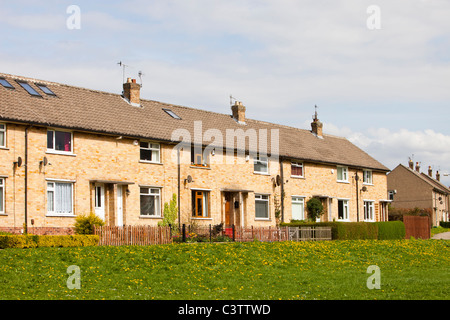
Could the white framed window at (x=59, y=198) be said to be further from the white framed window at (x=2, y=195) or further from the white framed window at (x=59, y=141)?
the white framed window at (x=2, y=195)

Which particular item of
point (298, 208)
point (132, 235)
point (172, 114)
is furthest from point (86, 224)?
point (298, 208)

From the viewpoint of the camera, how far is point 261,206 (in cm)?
4041

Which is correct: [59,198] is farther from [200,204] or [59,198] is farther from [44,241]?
[200,204]

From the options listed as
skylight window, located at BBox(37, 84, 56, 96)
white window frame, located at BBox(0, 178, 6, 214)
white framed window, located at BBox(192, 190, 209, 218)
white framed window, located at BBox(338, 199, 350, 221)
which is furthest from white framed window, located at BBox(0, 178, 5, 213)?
white framed window, located at BBox(338, 199, 350, 221)

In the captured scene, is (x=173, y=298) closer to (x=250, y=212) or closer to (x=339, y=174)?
(x=250, y=212)

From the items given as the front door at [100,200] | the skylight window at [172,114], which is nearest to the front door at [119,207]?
the front door at [100,200]

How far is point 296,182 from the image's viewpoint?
140 ft

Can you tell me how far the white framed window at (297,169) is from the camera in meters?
42.8

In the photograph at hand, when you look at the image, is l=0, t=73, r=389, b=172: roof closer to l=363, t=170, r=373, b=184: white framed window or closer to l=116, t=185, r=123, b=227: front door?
l=363, t=170, r=373, b=184: white framed window

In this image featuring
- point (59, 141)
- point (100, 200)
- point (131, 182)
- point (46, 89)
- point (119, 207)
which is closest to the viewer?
point (59, 141)

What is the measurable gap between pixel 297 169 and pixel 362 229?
24.4ft

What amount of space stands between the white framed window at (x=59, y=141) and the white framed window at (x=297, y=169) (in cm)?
1717
